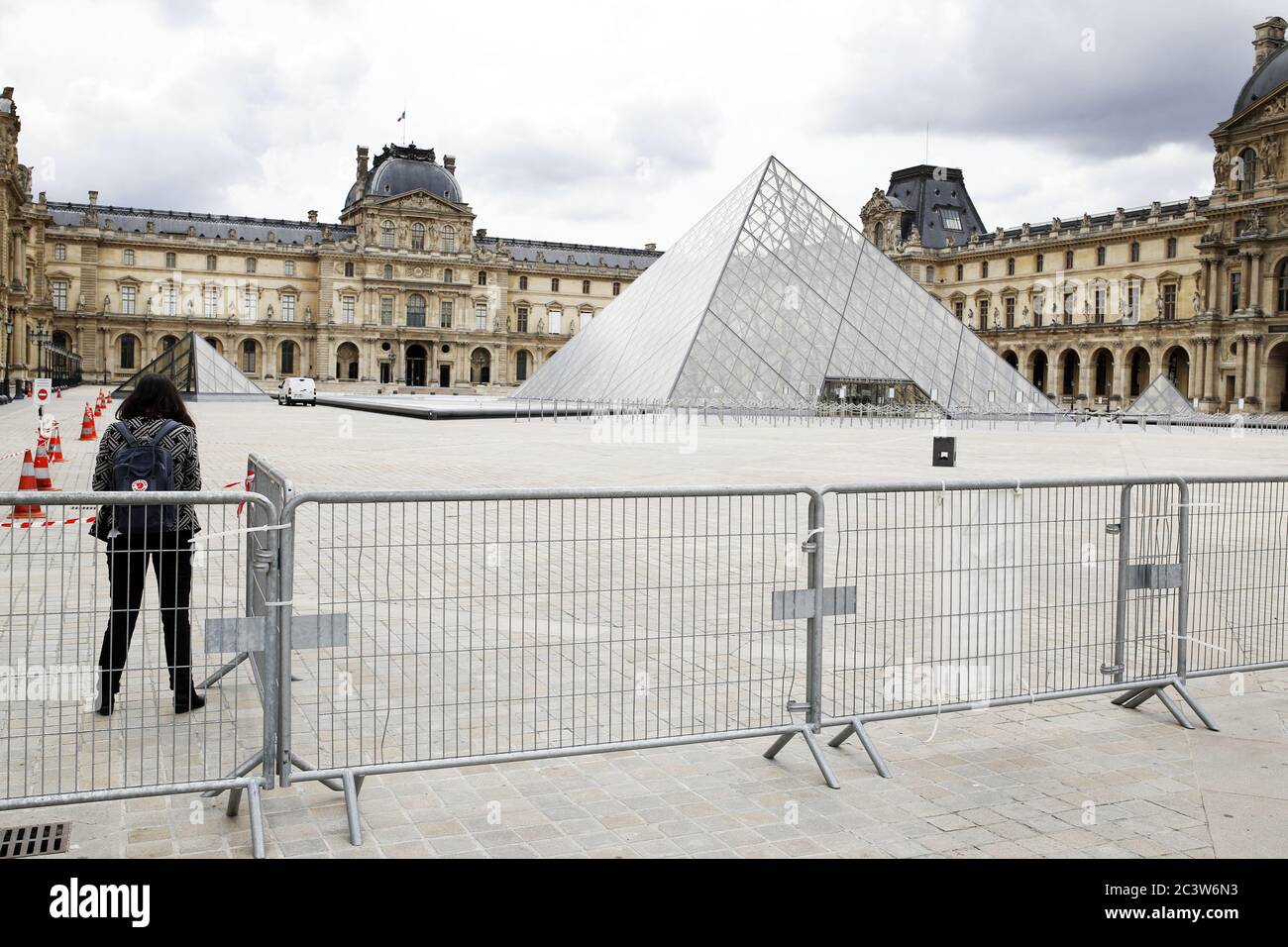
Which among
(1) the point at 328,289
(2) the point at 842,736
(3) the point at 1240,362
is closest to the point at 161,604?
(2) the point at 842,736

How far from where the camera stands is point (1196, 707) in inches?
217

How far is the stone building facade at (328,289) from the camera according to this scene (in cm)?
8550

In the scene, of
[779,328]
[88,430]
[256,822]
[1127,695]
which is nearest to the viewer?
[256,822]

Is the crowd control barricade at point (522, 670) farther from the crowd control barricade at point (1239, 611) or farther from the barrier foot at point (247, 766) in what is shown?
the crowd control barricade at point (1239, 611)

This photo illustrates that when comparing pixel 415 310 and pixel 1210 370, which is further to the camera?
pixel 415 310

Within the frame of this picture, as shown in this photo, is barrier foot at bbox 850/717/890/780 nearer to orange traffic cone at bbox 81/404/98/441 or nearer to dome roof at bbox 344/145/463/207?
orange traffic cone at bbox 81/404/98/441

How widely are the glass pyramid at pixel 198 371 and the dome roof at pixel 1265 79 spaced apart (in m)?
51.9

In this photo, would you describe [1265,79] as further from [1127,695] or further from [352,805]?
[352,805]

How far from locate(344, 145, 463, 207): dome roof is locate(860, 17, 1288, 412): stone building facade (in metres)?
34.0

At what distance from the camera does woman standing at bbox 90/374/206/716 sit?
510cm

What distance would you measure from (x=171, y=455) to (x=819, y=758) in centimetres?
324

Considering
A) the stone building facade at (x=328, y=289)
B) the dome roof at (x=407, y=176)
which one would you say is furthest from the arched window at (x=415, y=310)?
the dome roof at (x=407, y=176)
